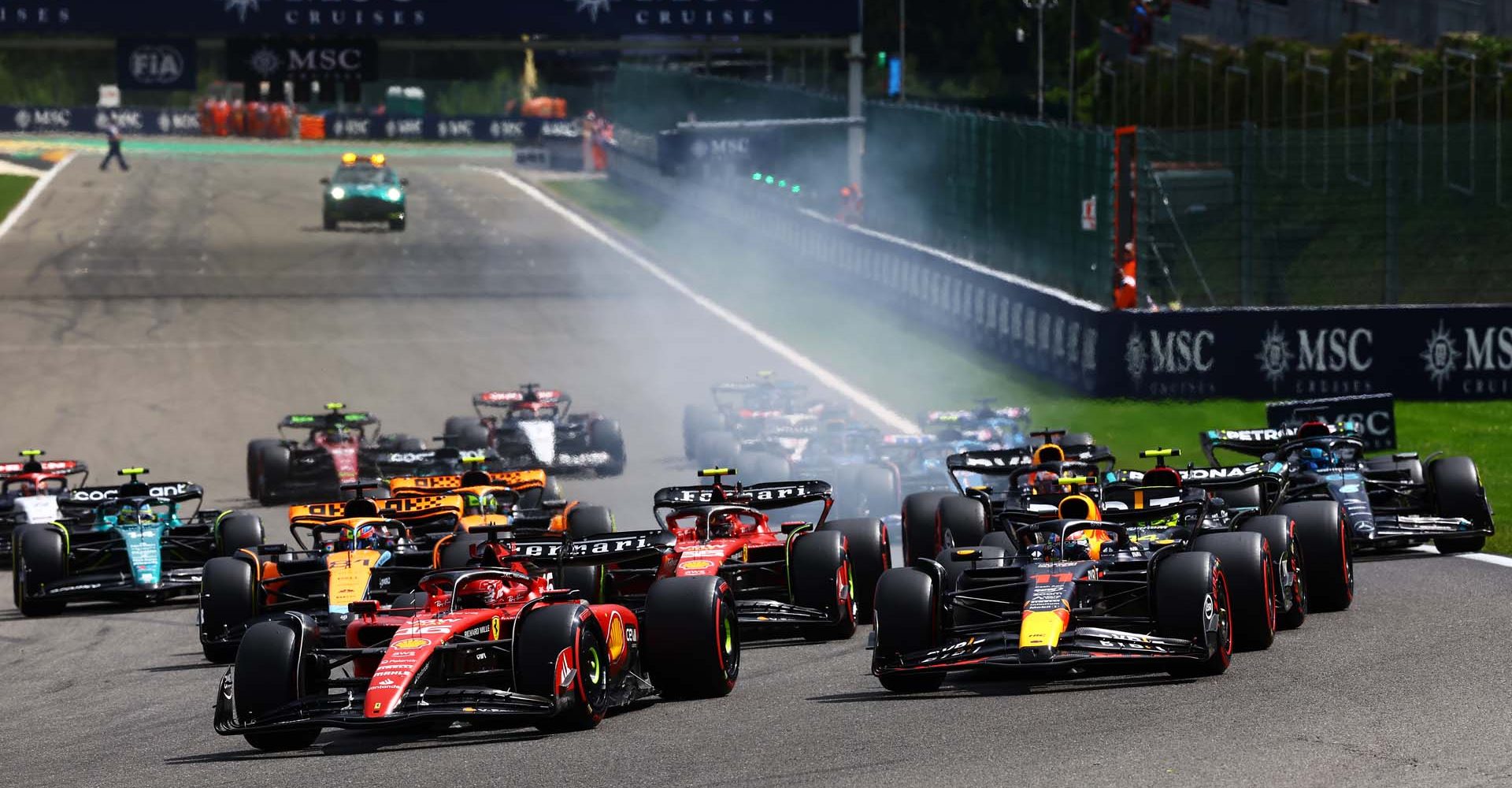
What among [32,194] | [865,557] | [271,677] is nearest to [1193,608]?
[865,557]

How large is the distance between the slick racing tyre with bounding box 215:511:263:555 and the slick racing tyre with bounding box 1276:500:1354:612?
955cm

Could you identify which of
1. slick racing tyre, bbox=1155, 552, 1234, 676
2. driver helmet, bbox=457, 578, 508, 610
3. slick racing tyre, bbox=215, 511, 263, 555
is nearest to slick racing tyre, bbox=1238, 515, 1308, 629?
slick racing tyre, bbox=1155, 552, 1234, 676

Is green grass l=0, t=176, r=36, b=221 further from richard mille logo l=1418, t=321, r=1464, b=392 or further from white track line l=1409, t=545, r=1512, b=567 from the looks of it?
white track line l=1409, t=545, r=1512, b=567

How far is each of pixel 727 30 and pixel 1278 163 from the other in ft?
70.6

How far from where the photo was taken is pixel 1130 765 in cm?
1173

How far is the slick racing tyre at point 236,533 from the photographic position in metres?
22.1

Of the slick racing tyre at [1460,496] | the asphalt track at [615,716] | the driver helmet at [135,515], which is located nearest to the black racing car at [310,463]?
the asphalt track at [615,716]

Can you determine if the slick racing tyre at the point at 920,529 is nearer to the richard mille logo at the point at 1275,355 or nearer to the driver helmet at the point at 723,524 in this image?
the driver helmet at the point at 723,524

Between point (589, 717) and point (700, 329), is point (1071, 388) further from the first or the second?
point (589, 717)

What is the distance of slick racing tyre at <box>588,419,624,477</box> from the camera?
104 feet

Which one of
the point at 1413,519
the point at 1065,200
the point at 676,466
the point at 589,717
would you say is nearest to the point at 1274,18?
the point at 1065,200

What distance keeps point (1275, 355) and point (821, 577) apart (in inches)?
616

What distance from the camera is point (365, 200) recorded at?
206 feet

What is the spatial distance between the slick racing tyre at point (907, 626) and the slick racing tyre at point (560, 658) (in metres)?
1.91
